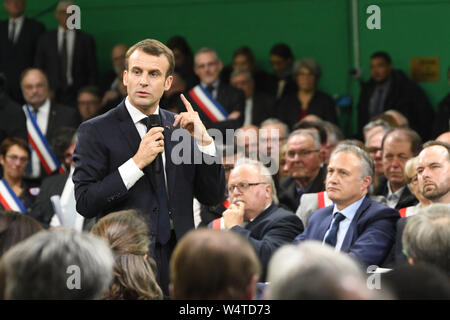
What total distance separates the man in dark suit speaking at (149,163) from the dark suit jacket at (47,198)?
2.69 meters

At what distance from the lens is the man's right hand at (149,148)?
303 cm

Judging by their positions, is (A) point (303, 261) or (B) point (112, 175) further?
(B) point (112, 175)

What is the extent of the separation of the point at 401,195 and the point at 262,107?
258 centimetres

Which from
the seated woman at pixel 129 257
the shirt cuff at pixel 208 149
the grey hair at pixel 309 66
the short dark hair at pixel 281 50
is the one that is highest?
the short dark hair at pixel 281 50

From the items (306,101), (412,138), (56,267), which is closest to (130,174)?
(56,267)

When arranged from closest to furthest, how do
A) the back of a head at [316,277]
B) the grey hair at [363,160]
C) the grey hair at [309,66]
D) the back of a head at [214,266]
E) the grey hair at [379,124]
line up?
the back of a head at [316,277]
the back of a head at [214,266]
the grey hair at [363,160]
the grey hair at [379,124]
the grey hair at [309,66]

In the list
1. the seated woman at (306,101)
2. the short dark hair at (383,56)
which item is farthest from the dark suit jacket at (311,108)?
the short dark hair at (383,56)

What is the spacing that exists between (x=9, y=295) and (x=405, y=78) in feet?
18.7

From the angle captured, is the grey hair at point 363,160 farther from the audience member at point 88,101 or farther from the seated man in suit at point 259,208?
the audience member at point 88,101

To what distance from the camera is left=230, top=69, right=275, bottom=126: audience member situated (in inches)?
288

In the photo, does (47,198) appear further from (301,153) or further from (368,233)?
(368,233)

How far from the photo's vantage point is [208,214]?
5.05 metres
